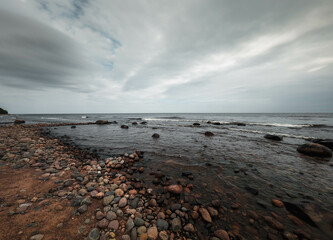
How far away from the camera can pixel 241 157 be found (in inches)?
291

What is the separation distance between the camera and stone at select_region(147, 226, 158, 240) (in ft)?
8.26

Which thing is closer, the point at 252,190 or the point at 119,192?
the point at 119,192

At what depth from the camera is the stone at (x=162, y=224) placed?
2716 millimetres

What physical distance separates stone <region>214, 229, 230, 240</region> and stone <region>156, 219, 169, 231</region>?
1.13 m

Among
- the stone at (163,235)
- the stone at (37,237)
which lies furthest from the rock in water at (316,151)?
the stone at (37,237)

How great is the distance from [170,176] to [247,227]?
2.88 metres

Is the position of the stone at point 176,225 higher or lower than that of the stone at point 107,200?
lower

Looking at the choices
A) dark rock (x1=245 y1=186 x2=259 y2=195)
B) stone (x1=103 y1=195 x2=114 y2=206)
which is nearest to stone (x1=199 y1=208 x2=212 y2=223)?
dark rock (x1=245 y1=186 x2=259 y2=195)

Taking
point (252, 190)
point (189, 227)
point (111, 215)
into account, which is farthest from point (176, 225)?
point (252, 190)

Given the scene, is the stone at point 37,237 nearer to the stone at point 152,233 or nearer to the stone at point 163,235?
the stone at point 152,233

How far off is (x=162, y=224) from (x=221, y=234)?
4.44 feet

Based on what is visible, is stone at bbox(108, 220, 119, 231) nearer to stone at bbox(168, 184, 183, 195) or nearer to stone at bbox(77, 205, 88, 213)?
stone at bbox(77, 205, 88, 213)

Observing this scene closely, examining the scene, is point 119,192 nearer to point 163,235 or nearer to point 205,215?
point 163,235

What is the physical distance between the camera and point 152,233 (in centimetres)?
258
